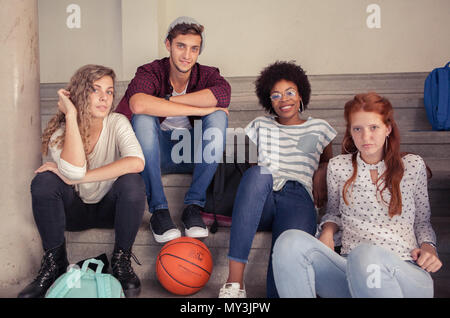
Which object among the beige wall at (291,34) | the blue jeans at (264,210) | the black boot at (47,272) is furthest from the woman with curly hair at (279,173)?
the beige wall at (291,34)

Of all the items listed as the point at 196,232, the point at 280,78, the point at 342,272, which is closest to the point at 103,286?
the point at 196,232

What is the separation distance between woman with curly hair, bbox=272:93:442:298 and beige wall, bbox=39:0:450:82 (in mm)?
3223

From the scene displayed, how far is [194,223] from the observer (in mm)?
1859

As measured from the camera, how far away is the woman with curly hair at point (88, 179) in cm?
167

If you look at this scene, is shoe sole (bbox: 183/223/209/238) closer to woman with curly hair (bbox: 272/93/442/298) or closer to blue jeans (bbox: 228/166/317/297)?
blue jeans (bbox: 228/166/317/297)

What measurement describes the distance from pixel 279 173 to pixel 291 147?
15 centimetres

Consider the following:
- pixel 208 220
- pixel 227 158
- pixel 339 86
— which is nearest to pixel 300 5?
pixel 339 86

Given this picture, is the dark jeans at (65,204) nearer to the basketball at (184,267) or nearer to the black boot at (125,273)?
the black boot at (125,273)

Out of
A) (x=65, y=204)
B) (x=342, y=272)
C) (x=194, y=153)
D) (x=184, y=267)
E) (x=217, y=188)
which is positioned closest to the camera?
(x=342, y=272)

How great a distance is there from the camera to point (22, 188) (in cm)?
189

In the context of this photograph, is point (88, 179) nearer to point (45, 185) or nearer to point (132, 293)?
point (45, 185)

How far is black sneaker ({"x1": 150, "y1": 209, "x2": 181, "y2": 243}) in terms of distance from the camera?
180 centimetres

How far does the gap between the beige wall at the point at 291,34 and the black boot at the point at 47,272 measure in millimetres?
2996
